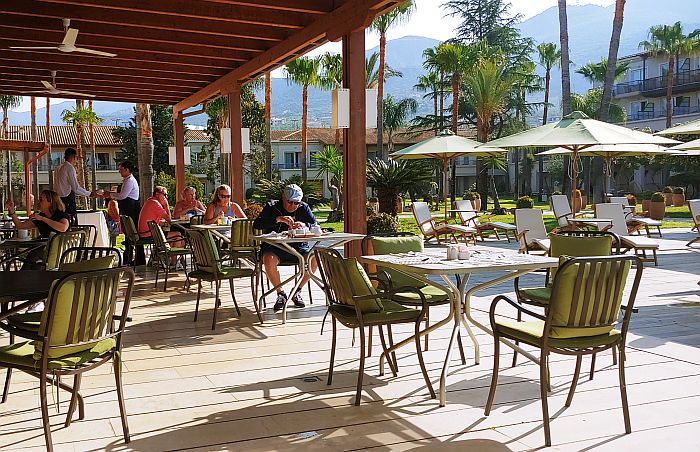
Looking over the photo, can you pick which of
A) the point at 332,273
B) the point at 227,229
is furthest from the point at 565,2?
the point at 332,273

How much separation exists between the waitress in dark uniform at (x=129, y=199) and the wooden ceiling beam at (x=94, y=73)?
1664mm

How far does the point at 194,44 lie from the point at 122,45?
3.49 ft

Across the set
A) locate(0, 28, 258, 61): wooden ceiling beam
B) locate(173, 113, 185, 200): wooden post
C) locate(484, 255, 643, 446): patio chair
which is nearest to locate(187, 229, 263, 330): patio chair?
locate(484, 255, 643, 446): patio chair

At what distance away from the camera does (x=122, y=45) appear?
406 inches

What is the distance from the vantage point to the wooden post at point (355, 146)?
7.71 metres

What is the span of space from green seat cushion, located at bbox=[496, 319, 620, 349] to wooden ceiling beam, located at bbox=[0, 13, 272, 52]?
689 cm

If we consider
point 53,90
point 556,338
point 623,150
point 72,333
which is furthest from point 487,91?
point 72,333

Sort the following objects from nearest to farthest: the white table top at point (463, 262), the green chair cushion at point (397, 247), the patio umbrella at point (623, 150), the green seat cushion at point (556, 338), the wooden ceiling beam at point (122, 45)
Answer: the green seat cushion at point (556, 338) → the white table top at point (463, 262) → the green chair cushion at point (397, 247) → the wooden ceiling beam at point (122, 45) → the patio umbrella at point (623, 150)

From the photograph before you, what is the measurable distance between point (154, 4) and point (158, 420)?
5421mm

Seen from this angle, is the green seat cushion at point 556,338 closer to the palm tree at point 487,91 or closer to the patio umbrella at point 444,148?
the patio umbrella at point 444,148

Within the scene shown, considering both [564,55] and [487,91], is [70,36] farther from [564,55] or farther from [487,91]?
[487,91]

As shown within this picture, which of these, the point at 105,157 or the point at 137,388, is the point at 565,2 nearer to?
the point at 137,388

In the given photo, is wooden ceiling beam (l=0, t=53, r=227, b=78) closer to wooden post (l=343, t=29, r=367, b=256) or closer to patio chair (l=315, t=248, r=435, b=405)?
wooden post (l=343, t=29, r=367, b=256)

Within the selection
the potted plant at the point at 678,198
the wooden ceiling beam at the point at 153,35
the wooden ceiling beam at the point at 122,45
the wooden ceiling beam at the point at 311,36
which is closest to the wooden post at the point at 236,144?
the wooden ceiling beam at the point at 311,36
